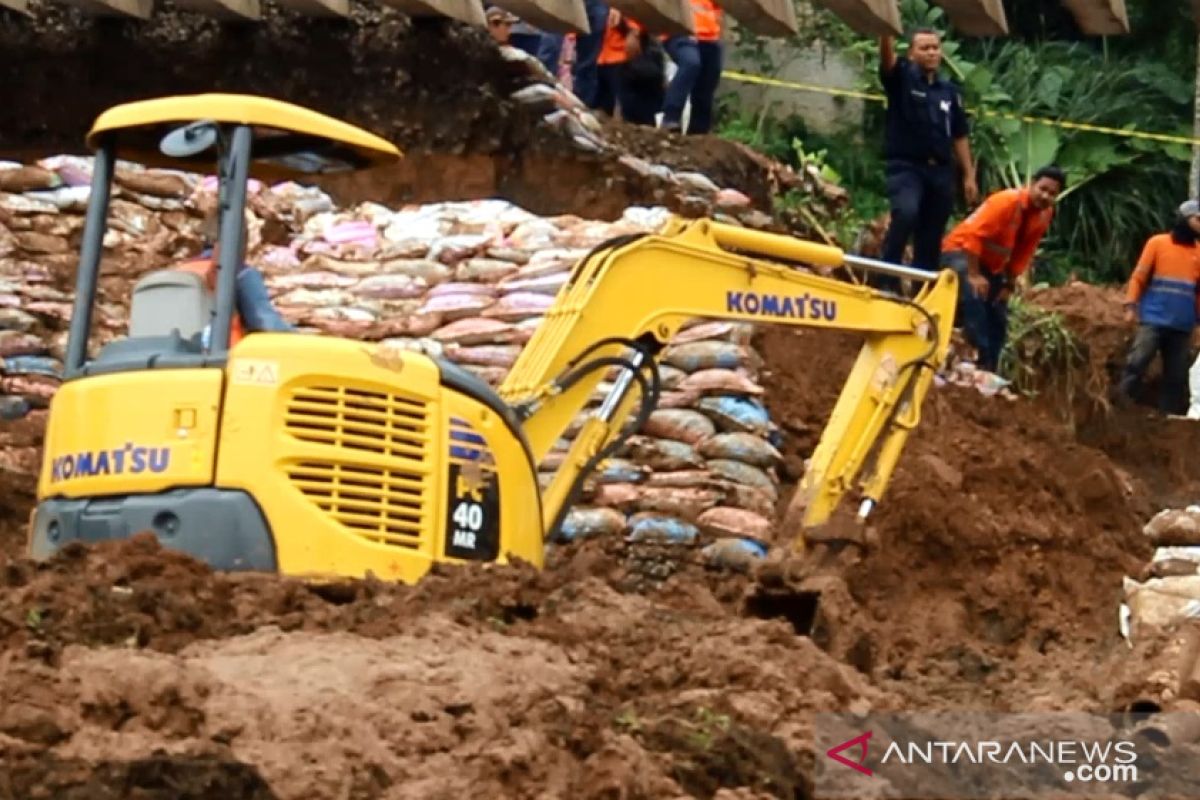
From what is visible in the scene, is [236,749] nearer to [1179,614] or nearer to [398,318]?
[1179,614]

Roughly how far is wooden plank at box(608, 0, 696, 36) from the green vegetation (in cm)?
889

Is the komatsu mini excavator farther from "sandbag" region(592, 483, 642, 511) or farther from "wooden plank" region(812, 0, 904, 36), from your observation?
"wooden plank" region(812, 0, 904, 36)

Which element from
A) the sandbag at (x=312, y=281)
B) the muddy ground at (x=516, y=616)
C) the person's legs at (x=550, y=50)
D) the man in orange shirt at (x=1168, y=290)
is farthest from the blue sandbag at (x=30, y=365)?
the man in orange shirt at (x=1168, y=290)

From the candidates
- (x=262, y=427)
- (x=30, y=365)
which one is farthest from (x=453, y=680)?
(x=30, y=365)

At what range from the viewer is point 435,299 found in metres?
12.7

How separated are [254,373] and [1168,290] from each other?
34.8ft

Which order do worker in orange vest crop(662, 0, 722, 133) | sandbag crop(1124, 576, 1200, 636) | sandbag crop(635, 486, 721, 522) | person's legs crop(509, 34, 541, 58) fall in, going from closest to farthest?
sandbag crop(1124, 576, 1200, 636) → sandbag crop(635, 486, 721, 522) → worker in orange vest crop(662, 0, 722, 133) → person's legs crop(509, 34, 541, 58)

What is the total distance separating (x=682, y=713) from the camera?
641cm

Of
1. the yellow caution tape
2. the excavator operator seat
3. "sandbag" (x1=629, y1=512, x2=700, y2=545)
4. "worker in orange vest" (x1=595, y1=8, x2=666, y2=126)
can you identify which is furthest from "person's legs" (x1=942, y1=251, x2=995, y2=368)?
the excavator operator seat

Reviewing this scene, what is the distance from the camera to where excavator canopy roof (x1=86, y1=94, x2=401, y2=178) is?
8.21 m

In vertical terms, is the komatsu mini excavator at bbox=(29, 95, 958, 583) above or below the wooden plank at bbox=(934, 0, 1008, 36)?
below

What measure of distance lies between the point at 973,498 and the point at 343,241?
3.47 m

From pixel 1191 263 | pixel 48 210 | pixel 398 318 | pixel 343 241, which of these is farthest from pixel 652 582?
pixel 1191 263

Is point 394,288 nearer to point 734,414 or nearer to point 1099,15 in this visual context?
point 734,414
